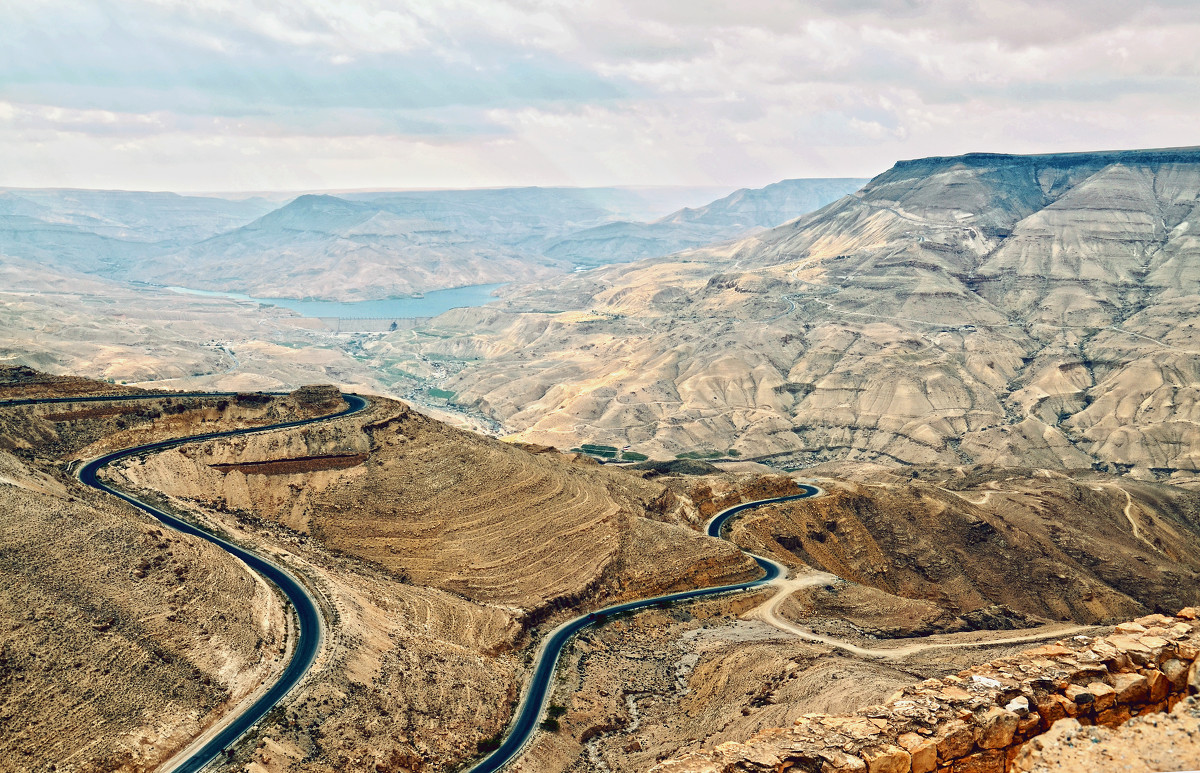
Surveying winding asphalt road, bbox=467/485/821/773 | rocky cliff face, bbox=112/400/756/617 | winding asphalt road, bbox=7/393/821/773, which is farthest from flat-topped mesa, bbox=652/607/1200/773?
rocky cliff face, bbox=112/400/756/617

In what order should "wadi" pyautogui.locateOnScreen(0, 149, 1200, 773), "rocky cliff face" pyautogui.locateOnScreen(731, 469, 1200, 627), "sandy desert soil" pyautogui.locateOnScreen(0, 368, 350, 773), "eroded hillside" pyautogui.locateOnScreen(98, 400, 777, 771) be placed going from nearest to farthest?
"wadi" pyautogui.locateOnScreen(0, 149, 1200, 773)
"sandy desert soil" pyautogui.locateOnScreen(0, 368, 350, 773)
"eroded hillside" pyautogui.locateOnScreen(98, 400, 777, 771)
"rocky cliff face" pyautogui.locateOnScreen(731, 469, 1200, 627)

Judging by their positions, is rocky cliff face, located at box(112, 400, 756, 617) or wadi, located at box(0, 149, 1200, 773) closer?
wadi, located at box(0, 149, 1200, 773)

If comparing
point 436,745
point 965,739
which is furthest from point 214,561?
point 965,739

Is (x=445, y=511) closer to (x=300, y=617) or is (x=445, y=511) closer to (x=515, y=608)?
(x=515, y=608)

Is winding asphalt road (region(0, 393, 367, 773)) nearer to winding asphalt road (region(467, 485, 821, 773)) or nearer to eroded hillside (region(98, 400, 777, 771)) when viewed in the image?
eroded hillside (region(98, 400, 777, 771))

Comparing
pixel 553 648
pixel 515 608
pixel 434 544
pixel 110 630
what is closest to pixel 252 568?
pixel 110 630

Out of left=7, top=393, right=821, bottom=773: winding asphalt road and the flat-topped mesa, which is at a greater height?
the flat-topped mesa

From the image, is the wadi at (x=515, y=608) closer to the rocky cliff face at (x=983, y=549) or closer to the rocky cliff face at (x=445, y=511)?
the rocky cliff face at (x=445, y=511)
